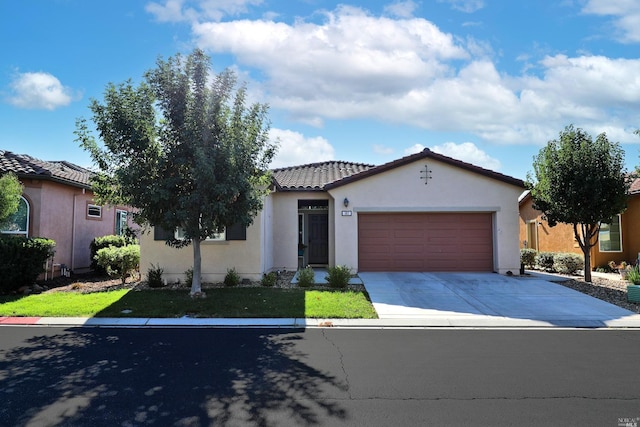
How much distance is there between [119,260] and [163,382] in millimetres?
8997

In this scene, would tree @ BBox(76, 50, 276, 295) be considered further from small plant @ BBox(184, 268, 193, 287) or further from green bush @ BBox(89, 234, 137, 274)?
green bush @ BBox(89, 234, 137, 274)

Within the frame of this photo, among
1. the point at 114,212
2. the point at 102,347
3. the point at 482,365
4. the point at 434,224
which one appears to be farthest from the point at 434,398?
the point at 114,212

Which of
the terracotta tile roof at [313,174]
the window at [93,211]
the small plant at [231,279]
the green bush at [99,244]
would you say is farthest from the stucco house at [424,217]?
the window at [93,211]

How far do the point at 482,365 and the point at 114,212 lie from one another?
1729 cm

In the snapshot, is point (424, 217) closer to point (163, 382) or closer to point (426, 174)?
point (426, 174)

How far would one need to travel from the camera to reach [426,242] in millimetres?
14812

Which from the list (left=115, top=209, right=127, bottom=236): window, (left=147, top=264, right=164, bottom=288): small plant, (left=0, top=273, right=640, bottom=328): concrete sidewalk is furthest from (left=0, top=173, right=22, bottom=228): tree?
(left=115, top=209, right=127, bottom=236): window

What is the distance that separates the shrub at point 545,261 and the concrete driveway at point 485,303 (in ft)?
12.0

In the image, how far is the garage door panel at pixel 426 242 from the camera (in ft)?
48.3

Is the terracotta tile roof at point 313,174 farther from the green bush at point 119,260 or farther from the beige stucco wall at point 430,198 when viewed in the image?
the green bush at point 119,260

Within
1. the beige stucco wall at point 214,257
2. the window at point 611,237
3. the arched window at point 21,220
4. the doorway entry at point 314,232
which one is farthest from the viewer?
the doorway entry at point 314,232

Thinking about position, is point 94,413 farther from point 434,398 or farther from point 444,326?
point 444,326

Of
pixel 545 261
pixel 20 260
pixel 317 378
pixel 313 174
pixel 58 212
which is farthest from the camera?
pixel 313 174

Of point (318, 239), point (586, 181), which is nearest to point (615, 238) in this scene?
point (586, 181)
